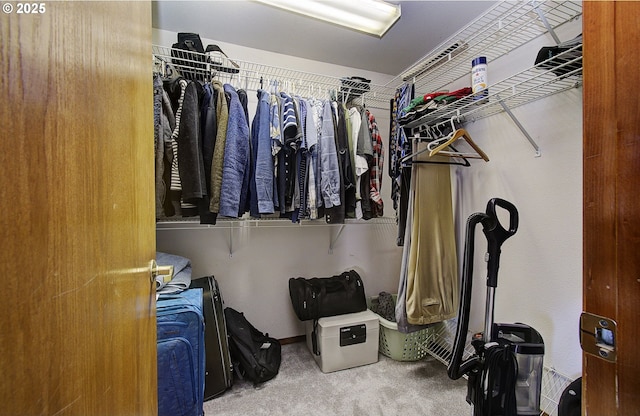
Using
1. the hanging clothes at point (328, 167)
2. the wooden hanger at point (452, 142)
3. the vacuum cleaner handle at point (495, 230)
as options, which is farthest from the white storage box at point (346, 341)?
the wooden hanger at point (452, 142)

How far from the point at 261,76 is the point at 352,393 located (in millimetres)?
2210

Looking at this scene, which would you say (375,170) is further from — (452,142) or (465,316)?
(465,316)

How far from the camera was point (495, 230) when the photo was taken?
41.7 inches

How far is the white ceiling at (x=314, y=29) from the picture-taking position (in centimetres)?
154

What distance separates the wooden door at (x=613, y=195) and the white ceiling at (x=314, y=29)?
1.46 meters

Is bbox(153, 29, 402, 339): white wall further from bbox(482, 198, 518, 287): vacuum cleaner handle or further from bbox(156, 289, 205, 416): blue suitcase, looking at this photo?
bbox(482, 198, 518, 287): vacuum cleaner handle

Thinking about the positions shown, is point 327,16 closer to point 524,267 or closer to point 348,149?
point 348,149

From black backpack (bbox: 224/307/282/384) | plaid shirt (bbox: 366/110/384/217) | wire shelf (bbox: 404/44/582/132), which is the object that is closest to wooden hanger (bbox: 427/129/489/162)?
wire shelf (bbox: 404/44/582/132)

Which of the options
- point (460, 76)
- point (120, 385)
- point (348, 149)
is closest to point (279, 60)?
point (348, 149)

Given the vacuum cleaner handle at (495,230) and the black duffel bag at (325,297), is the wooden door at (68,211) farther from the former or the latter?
the black duffel bag at (325,297)

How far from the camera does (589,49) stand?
1.33ft

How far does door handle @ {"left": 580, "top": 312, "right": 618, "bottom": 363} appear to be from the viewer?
374 mm

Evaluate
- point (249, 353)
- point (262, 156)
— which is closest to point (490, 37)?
point (262, 156)

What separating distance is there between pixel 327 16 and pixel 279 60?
72 centimetres
